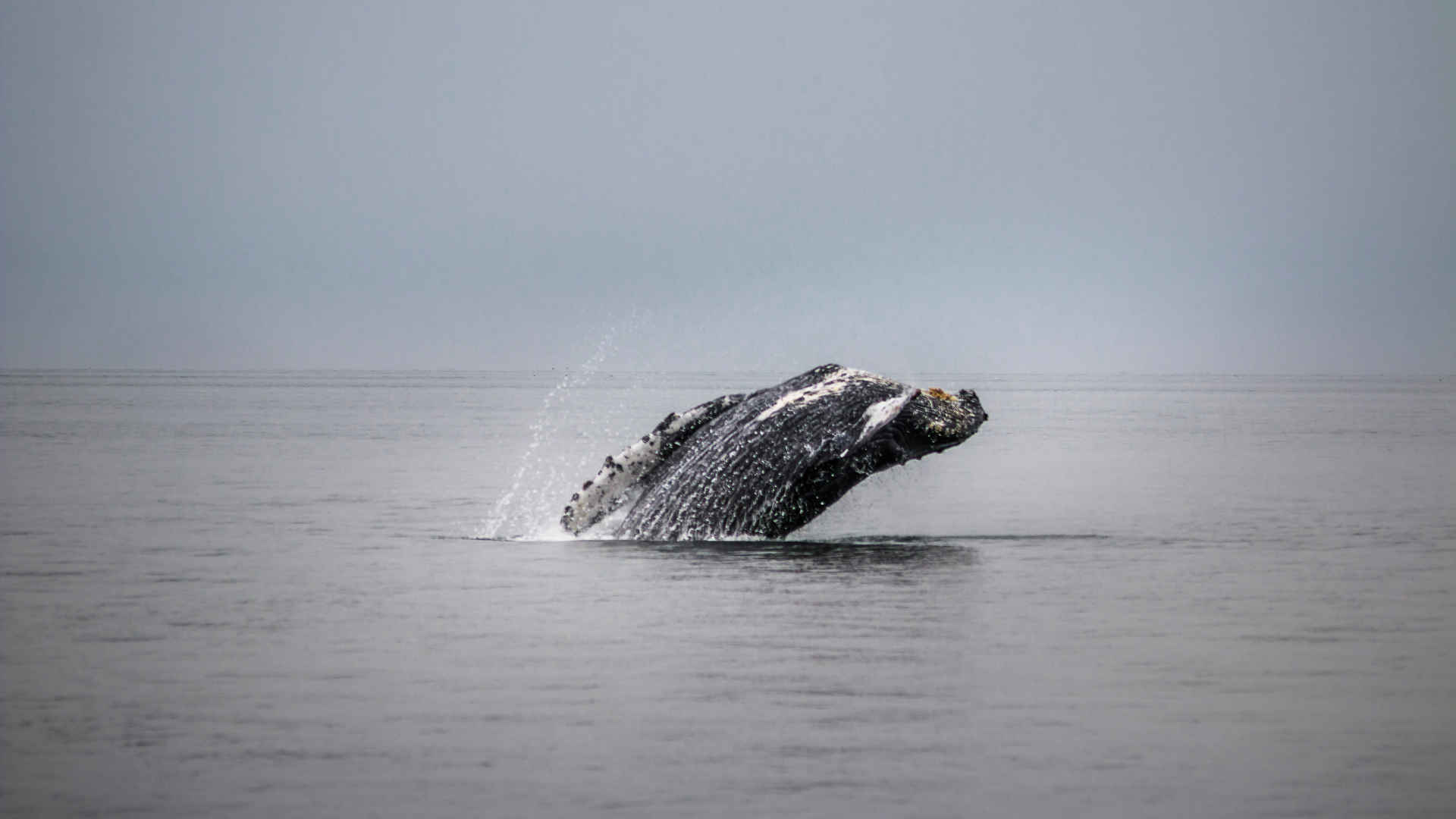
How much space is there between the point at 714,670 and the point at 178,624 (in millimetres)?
3692

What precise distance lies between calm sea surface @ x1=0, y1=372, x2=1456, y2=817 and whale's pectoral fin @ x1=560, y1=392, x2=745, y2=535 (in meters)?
0.59

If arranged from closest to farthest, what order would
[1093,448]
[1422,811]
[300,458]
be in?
[1422,811], [300,458], [1093,448]

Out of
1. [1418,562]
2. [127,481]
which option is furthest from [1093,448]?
[1418,562]

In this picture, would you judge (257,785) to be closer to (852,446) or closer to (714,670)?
(714,670)

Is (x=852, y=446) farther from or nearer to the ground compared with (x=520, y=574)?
farther from the ground

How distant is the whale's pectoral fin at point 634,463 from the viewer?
15.7 m

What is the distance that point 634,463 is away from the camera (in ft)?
52.1

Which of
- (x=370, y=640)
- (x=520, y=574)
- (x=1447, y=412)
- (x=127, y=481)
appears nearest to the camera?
(x=370, y=640)

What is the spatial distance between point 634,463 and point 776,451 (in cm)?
146

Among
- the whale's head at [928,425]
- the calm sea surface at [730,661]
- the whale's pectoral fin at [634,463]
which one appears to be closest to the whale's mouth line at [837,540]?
the calm sea surface at [730,661]

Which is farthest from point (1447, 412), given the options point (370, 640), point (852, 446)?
point (370, 640)

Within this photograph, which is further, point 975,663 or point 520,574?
point 520,574

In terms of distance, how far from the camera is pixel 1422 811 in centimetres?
746

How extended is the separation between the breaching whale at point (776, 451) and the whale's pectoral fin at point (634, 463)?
0.04 ft
